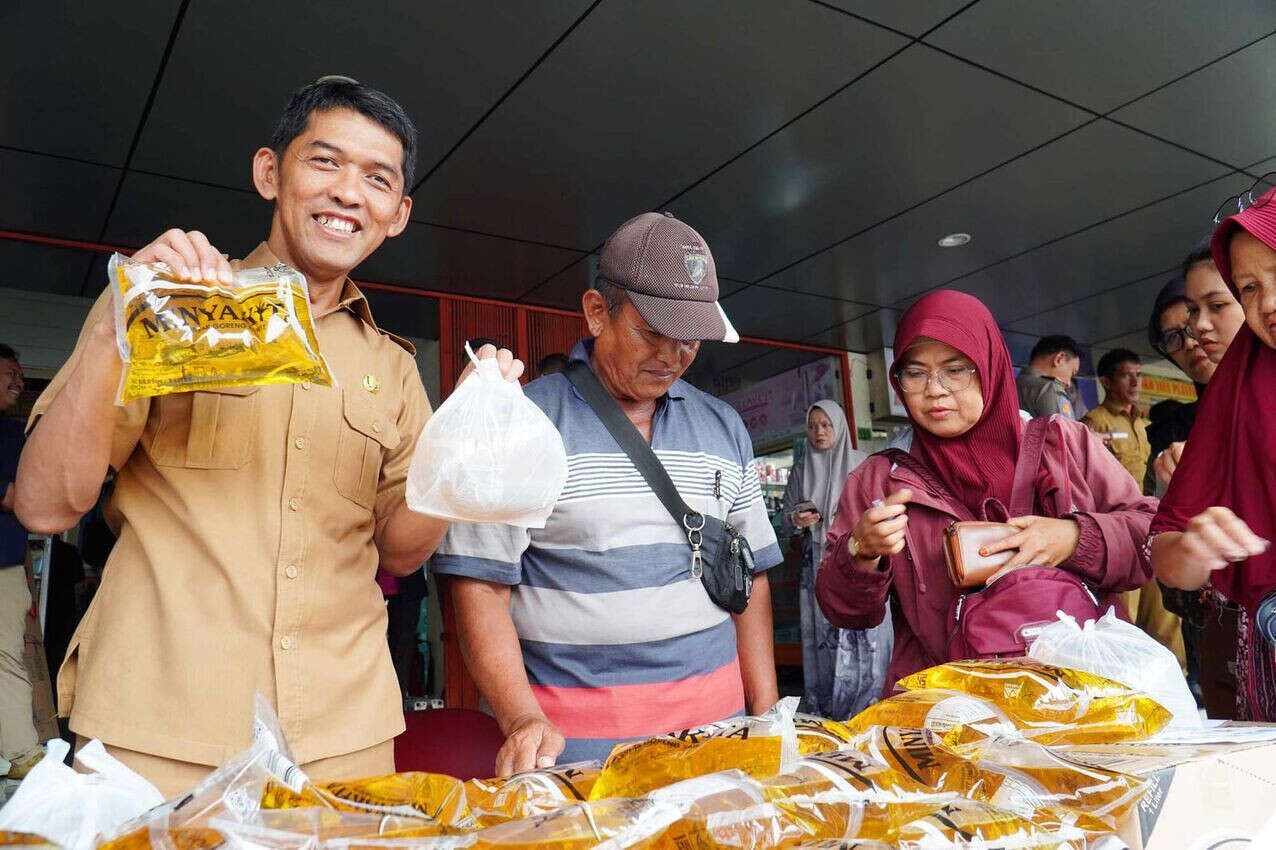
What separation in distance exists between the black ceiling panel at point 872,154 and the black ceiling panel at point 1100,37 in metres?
0.11

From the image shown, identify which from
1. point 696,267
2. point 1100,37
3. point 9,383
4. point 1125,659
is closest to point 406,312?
point 9,383

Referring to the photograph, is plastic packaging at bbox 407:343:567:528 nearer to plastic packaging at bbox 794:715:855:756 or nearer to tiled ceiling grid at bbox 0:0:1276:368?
plastic packaging at bbox 794:715:855:756

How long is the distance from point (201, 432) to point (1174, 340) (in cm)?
Result: 262

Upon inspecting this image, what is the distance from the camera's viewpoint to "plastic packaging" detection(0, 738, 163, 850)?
52cm

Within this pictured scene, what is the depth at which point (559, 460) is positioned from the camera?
41.5 inches

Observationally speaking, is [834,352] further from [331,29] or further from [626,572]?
[626,572]

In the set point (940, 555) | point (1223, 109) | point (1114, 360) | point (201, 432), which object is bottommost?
point (940, 555)

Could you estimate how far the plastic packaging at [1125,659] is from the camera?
3.26ft

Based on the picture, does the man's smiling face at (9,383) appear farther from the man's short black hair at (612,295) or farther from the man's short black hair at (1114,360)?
the man's short black hair at (1114,360)

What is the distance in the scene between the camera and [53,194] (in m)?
3.66

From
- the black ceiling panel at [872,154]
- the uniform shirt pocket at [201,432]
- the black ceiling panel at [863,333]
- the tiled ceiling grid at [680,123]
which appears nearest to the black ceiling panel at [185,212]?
the tiled ceiling grid at [680,123]

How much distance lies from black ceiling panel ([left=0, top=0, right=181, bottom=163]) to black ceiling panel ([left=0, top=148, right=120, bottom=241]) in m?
0.12

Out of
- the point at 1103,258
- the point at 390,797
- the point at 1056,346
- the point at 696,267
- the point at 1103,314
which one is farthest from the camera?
the point at 1103,314

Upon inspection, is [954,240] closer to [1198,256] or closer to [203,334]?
[1198,256]
